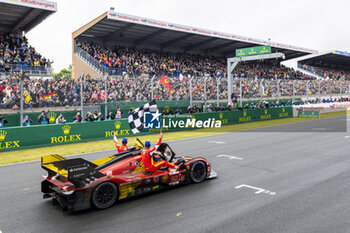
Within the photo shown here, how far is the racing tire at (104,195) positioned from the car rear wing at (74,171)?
0.24 meters

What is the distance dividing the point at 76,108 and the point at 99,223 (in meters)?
12.4

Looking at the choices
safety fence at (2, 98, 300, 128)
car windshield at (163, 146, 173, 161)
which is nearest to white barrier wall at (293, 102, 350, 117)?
safety fence at (2, 98, 300, 128)

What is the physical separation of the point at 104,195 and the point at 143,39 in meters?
32.5

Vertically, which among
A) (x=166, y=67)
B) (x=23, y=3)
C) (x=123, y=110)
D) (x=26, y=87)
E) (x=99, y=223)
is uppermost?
(x=23, y=3)

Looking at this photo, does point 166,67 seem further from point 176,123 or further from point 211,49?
point 176,123

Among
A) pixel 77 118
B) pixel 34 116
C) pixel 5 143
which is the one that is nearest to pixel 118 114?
pixel 77 118

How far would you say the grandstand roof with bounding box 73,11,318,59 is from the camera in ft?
97.8

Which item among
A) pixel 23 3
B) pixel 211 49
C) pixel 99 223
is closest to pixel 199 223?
pixel 99 223

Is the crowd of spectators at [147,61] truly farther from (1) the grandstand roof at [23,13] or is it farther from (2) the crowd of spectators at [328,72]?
(2) the crowd of spectators at [328,72]

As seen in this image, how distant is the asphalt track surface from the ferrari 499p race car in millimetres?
211

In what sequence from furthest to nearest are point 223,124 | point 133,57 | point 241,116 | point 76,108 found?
point 133,57 < point 241,116 < point 223,124 < point 76,108

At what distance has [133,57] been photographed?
108 ft

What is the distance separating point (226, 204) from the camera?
231 inches

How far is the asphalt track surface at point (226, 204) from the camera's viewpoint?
4949 mm
